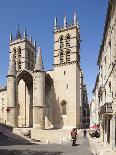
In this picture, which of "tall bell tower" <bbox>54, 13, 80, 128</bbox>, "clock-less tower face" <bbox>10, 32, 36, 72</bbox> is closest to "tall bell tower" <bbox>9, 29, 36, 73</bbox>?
"clock-less tower face" <bbox>10, 32, 36, 72</bbox>

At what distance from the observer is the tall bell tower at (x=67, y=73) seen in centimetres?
4328

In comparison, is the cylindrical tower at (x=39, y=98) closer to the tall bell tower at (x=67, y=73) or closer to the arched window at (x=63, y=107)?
the tall bell tower at (x=67, y=73)

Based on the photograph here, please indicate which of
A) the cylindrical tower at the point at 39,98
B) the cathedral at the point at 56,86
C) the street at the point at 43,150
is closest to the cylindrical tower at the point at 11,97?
the cathedral at the point at 56,86

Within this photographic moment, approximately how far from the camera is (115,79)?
48.2ft

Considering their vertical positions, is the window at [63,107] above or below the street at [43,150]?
above

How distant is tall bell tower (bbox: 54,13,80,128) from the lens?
43.3 m

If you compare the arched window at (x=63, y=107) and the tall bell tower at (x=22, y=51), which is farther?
the tall bell tower at (x=22, y=51)

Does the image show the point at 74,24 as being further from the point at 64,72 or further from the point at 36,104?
the point at 36,104

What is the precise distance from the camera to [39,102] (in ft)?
126

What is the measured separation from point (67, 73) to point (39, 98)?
27.5ft

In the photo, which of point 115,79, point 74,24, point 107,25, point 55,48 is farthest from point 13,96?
point 115,79

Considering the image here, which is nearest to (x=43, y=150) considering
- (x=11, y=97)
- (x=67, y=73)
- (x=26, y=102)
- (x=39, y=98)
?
(x=39, y=98)

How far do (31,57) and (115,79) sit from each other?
4255cm

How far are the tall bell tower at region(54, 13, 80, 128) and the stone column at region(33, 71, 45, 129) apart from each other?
6101 mm
